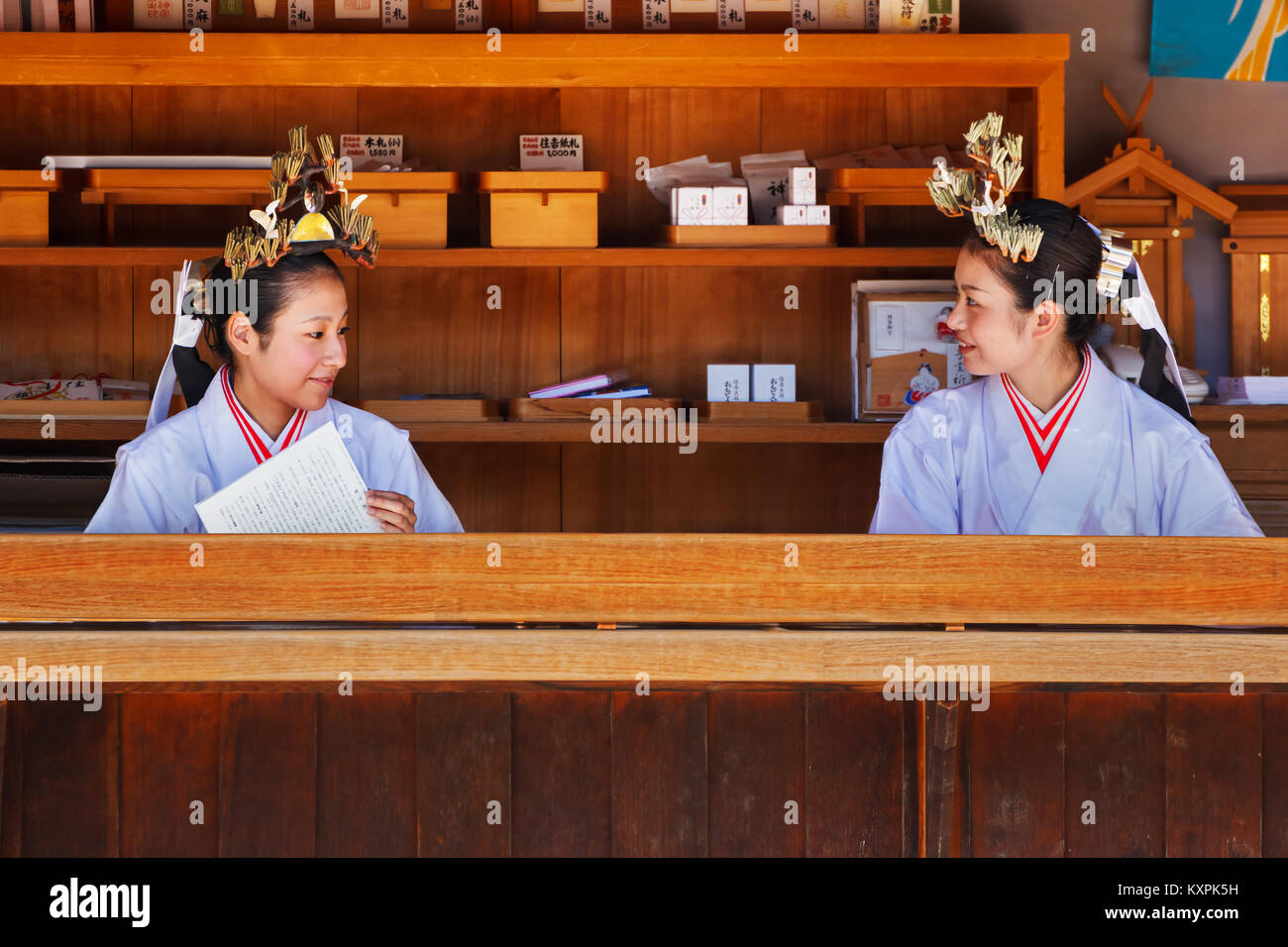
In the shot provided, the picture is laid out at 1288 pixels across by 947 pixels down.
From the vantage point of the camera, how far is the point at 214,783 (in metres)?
1.56

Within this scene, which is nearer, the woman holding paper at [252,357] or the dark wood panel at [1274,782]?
the dark wood panel at [1274,782]

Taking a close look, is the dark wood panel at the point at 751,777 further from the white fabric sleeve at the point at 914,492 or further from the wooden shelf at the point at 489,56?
the wooden shelf at the point at 489,56

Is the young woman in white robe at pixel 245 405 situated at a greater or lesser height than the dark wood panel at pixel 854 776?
greater

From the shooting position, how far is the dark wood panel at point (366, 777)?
1.55 m

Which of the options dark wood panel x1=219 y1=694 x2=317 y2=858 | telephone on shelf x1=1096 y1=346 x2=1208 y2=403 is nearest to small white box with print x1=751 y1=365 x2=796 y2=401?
telephone on shelf x1=1096 y1=346 x2=1208 y2=403

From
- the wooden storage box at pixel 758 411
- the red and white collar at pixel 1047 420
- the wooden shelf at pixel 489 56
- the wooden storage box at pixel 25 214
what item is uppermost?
the wooden shelf at pixel 489 56

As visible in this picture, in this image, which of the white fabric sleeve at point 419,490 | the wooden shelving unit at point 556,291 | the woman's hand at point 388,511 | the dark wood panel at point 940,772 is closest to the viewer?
the dark wood panel at point 940,772

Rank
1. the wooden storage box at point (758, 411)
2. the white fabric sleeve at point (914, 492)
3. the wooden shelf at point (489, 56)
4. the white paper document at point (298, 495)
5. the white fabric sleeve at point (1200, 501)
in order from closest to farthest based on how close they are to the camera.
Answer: the white paper document at point (298, 495) → the white fabric sleeve at point (1200, 501) → the white fabric sleeve at point (914, 492) → the wooden shelf at point (489, 56) → the wooden storage box at point (758, 411)

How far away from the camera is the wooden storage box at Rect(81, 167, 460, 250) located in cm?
279

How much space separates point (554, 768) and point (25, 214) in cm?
209

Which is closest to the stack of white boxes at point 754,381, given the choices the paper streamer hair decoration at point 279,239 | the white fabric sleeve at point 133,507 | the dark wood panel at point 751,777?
the paper streamer hair decoration at point 279,239

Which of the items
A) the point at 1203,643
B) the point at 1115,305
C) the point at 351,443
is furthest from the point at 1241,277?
the point at 351,443
